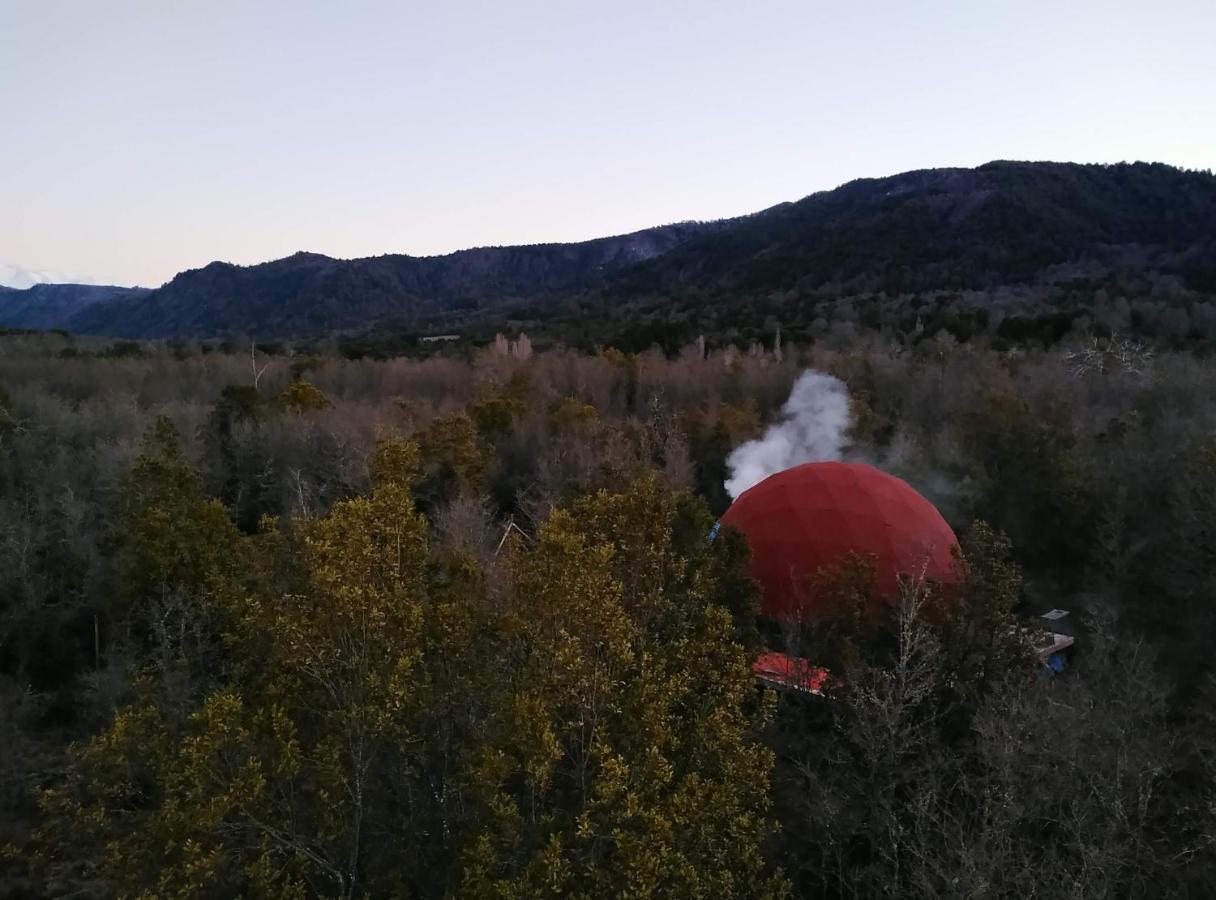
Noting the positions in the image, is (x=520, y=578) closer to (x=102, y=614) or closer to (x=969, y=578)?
(x=969, y=578)

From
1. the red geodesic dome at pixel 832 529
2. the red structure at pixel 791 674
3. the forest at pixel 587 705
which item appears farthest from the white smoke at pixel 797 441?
the red structure at pixel 791 674

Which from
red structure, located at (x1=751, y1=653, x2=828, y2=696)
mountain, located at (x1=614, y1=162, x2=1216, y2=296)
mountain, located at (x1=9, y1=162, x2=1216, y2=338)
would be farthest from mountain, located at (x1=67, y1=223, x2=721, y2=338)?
red structure, located at (x1=751, y1=653, x2=828, y2=696)

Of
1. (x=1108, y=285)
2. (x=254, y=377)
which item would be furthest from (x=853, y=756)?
(x=1108, y=285)

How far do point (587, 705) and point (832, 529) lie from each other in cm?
1397

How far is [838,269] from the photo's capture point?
367ft

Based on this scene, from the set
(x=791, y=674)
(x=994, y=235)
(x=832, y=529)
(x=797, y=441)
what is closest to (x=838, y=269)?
(x=994, y=235)

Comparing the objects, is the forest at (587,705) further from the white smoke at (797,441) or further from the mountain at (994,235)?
the mountain at (994,235)

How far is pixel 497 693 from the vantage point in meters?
8.73

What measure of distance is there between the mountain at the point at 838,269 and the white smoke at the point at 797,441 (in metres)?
45.7

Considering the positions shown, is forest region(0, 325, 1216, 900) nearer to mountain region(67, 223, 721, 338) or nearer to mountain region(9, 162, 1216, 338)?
mountain region(9, 162, 1216, 338)

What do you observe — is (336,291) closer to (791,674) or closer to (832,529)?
(832,529)

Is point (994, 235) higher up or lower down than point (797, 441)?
higher up

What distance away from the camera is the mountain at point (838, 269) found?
93.4 metres

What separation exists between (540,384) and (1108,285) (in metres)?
59.8
